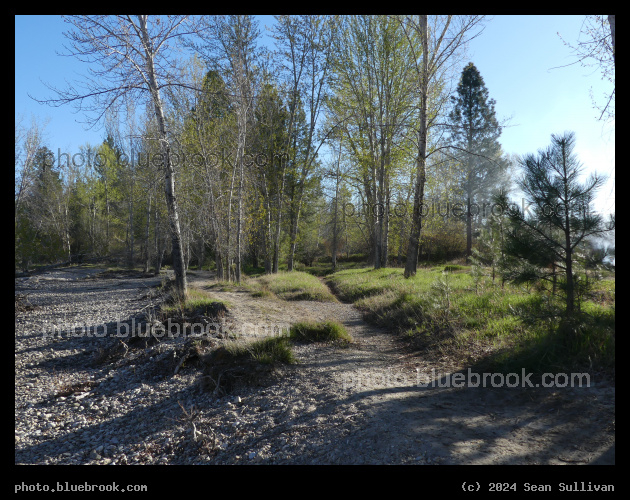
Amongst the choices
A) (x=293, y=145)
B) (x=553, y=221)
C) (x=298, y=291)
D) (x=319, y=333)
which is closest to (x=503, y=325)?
(x=553, y=221)

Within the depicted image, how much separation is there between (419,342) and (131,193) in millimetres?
23864

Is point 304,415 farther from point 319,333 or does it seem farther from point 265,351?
point 319,333

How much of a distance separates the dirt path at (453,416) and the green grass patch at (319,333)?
0.98 metres

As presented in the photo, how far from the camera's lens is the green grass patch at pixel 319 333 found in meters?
6.56

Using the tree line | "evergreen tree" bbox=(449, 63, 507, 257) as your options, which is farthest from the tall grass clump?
"evergreen tree" bbox=(449, 63, 507, 257)

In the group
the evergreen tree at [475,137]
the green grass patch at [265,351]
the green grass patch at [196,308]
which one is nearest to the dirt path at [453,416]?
the green grass patch at [265,351]

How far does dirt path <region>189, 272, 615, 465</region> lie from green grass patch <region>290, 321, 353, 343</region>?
3.20 feet

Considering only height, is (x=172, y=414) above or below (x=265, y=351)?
below

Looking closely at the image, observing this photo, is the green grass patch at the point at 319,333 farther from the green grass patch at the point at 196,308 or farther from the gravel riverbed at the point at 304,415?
the green grass patch at the point at 196,308

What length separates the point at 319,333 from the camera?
6641 millimetres

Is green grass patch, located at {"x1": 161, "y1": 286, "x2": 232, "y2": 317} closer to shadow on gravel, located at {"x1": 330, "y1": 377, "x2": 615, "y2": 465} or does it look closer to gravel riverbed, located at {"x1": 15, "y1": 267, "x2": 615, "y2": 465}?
gravel riverbed, located at {"x1": 15, "y1": 267, "x2": 615, "y2": 465}

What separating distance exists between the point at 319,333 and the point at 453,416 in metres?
3.24

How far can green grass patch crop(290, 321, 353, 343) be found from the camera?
656cm
